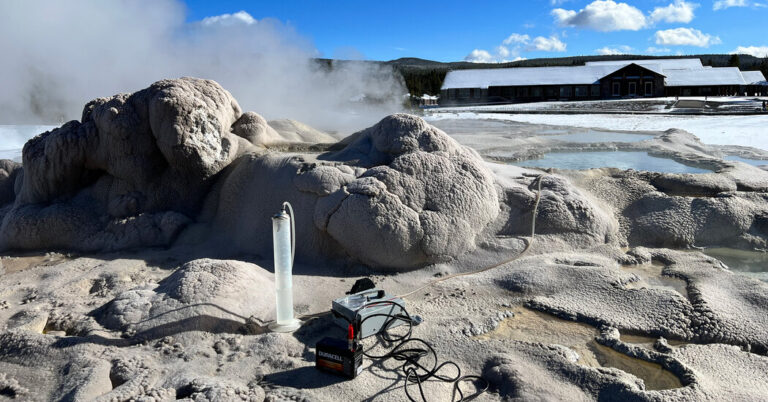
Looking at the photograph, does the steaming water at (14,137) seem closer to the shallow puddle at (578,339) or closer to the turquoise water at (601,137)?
the shallow puddle at (578,339)

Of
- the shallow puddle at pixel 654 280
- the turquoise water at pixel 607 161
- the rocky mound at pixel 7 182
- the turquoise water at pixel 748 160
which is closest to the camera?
the shallow puddle at pixel 654 280

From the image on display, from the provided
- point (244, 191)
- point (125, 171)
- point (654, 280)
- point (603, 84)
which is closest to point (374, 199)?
point (244, 191)

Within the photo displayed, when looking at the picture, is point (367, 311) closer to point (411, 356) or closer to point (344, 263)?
point (411, 356)

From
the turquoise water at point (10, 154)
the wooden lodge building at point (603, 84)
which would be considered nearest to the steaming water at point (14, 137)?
the turquoise water at point (10, 154)

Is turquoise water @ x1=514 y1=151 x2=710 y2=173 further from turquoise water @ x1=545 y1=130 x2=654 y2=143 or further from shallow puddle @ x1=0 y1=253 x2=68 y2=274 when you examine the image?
shallow puddle @ x1=0 y1=253 x2=68 y2=274

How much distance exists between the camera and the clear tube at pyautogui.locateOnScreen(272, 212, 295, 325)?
117 inches

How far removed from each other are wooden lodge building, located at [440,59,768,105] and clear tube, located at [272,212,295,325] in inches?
1158

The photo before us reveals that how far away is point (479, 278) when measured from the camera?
3.91m

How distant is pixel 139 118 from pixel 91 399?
3.38 meters

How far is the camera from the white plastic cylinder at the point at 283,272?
9.74 ft

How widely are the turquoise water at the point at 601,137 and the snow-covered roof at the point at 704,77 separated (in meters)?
21.2

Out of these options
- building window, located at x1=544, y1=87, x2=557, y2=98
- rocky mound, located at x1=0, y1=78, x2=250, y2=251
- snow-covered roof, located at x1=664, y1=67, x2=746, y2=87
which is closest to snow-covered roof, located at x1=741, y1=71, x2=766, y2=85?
snow-covered roof, located at x1=664, y1=67, x2=746, y2=87

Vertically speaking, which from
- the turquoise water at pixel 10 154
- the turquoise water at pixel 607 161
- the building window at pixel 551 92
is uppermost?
the building window at pixel 551 92

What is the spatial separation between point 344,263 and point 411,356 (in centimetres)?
155
